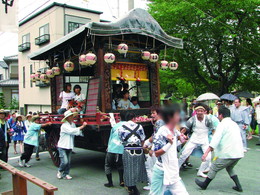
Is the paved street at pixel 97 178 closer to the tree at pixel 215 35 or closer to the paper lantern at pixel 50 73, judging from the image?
the paper lantern at pixel 50 73

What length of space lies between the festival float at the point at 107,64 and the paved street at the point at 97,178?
73 cm

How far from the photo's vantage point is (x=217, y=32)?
549 inches

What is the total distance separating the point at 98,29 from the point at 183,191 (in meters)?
4.50

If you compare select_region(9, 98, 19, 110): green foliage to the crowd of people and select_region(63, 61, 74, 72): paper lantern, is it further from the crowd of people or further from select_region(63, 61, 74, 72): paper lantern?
select_region(63, 61, 74, 72): paper lantern

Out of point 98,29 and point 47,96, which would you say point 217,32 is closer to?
point 98,29


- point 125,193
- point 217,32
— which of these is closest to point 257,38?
point 217,32

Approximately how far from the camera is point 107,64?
24.4 feet

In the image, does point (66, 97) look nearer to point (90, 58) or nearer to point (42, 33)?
point (90, 58)

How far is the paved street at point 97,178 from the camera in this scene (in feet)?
18.6

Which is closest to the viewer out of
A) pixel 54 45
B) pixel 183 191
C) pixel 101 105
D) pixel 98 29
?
pixel 183 191

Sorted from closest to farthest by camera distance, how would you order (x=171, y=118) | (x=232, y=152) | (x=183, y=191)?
(x=171, y=118) < (x=183, y=191) < (x=232, y=152)

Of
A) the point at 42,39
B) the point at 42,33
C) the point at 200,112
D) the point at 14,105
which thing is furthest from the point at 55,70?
the point at 14,105

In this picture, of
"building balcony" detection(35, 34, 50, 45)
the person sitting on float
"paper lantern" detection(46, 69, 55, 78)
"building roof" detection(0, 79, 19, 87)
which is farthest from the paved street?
"building roof" detection(0, 79, 19, 87)

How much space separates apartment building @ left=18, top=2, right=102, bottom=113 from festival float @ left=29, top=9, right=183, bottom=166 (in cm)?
1420
